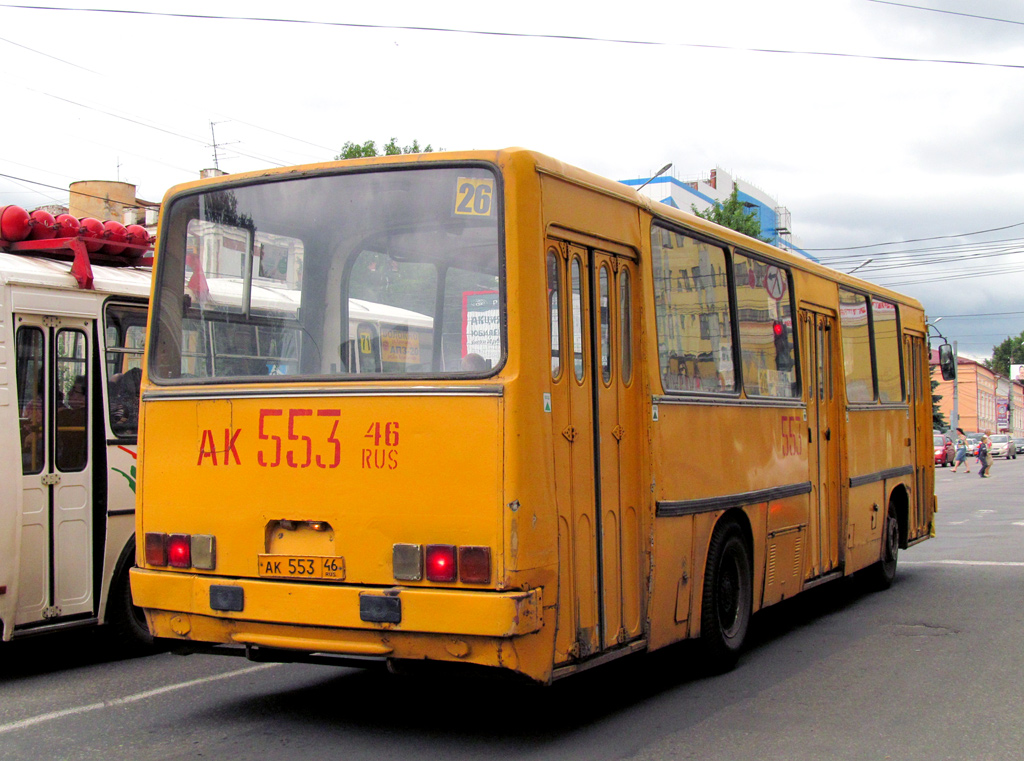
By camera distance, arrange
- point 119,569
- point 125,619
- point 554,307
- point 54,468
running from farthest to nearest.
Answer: point 125,619, point 119,569, point 54,468, point 554,307

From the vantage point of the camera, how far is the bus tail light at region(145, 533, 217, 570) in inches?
231

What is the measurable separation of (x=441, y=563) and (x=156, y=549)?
5.82 feet

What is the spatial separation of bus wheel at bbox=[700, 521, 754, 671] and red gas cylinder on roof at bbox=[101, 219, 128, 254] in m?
5.10

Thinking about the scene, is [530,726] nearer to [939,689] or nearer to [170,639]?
[170,639]

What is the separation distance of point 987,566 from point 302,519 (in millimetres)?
10404

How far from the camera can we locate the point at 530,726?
604cm

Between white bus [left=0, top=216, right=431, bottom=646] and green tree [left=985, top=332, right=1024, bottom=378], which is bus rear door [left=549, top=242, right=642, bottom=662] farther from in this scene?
green tree [left=985, top=332, right=1024, bottom=378]

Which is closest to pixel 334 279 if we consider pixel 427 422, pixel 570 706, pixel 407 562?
pixel 427 422

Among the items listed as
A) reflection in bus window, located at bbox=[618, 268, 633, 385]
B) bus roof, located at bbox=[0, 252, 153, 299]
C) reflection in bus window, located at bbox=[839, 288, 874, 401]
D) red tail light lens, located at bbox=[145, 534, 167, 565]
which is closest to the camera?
red tail light lens, located at bbox=[145, 534, 167, 565]

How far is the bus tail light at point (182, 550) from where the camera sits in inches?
231

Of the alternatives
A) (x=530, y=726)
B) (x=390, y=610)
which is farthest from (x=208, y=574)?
(x=530, y=726)

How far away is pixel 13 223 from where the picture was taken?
8.21m

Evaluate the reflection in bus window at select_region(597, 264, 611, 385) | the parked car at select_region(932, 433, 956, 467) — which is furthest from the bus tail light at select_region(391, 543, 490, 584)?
the parked car at select_region(932, 433, 956, 467)

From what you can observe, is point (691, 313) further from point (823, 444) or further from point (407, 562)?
point (823, 444)
